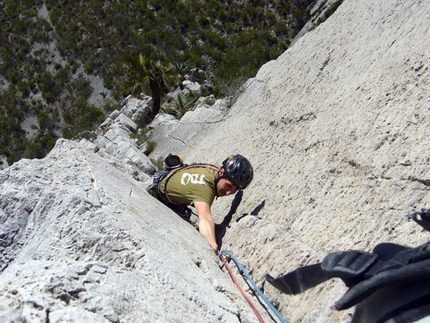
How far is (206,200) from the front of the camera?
14.7ft

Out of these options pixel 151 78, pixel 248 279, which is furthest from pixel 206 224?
pixel 151 78

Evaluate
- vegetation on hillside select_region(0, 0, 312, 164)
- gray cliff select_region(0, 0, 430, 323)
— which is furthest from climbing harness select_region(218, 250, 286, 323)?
vegetation on hillside select_region(0, 0, 312, 164)

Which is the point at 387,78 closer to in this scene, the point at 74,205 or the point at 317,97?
the point at 317,97

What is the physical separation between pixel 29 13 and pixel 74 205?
4534cm

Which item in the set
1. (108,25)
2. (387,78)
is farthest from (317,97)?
(108,25)

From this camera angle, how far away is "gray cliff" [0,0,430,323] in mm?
2326

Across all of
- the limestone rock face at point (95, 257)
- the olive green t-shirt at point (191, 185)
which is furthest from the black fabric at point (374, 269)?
the olive green t-shirt at point (191, 185)

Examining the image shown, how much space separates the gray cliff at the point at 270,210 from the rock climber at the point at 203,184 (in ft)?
0.86

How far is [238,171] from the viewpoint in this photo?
14.8 feet

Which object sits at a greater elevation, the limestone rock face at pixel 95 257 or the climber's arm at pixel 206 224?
the limestone rock face at pixel 95 257

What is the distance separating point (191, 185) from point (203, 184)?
12 cm

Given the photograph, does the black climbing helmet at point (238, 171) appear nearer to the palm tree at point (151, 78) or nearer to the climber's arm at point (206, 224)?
the climber's arm at point (206, 224)

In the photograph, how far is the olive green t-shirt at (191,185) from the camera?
14.8ft

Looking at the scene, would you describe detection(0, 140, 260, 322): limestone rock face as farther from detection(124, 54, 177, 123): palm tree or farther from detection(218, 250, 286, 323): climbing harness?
detection(124, 54, 177, 123): palm tree
